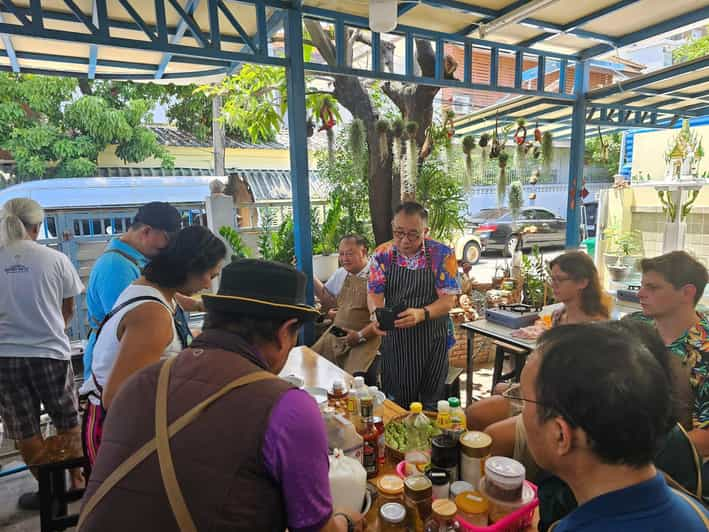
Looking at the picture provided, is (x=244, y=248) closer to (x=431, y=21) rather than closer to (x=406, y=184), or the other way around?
(x=406, y=184)

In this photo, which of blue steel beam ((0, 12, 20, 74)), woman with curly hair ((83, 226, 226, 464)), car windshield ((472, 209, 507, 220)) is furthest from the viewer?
car windshield ((472, 209, 507, 220))

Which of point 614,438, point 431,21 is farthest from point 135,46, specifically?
point 614,438

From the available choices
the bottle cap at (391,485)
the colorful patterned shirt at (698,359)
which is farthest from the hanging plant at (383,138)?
the bottle cap at (391,485)

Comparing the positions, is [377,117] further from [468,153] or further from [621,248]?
[621,248]

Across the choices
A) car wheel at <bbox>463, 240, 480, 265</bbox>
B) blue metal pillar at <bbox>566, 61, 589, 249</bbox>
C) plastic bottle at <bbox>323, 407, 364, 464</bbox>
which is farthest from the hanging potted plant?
car wheel at <bbox>463, 240, 480, 265</bbox>

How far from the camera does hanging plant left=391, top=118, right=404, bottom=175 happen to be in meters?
5.21

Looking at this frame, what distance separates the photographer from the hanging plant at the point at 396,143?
17.1 ft

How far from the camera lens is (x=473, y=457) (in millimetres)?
1481

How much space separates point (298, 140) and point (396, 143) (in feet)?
7.02

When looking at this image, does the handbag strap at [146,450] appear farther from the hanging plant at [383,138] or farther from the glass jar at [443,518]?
the hanging plant at [383,138]

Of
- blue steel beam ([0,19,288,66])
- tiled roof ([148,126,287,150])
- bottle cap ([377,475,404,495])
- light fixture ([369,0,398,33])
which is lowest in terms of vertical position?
bottle cap ([377,475,404,495])

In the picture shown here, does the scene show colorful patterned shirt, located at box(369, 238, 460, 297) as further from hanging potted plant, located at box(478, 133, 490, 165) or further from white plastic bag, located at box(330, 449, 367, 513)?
hanging potted plant, located at box(478, 133, 490, 165)

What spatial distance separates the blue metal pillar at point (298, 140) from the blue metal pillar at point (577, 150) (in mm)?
3395

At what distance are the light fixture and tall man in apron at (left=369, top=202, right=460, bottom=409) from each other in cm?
116
